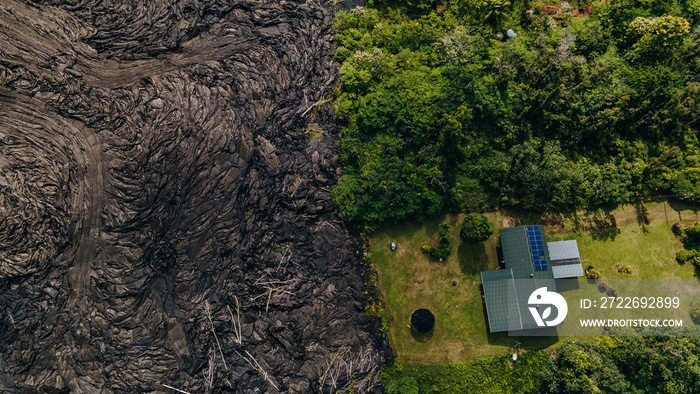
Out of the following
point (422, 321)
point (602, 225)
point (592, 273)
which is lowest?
point (422, 321)

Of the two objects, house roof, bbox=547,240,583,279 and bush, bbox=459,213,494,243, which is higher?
bush, bbox=459,213,494,243

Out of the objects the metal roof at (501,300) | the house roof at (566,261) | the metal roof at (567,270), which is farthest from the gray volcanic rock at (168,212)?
the house roof at (566,261)

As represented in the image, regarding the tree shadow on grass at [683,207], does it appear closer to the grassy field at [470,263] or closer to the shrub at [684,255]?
the grassy field at [470,263]

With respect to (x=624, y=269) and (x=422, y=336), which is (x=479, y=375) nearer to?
(x=422, y=336)

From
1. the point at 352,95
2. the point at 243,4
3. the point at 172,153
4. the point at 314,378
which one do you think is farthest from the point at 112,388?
the point at 243,4

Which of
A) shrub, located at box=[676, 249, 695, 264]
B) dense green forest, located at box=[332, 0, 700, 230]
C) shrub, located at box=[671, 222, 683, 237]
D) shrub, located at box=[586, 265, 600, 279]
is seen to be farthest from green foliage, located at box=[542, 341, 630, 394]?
shrub, located at box=[671, 222, 683, 237]

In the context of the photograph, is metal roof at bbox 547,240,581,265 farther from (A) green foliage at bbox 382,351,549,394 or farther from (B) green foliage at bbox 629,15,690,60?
(B) green foliage at bbox 629,15,690,60

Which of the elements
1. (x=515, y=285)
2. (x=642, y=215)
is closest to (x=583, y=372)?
(x=515, y=285)

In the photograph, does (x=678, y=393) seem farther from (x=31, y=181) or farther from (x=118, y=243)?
(x=31, y=181)
